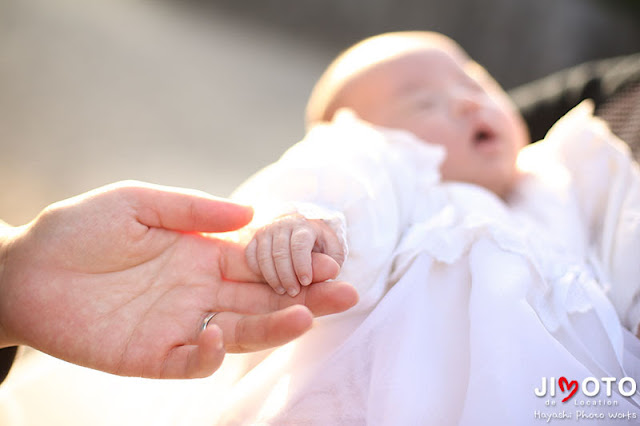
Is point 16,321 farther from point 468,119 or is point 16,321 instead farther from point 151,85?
point 151,85

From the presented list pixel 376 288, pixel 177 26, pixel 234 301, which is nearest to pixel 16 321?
pixel 234 301

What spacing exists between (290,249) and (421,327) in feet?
0.56

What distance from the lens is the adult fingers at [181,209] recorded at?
53 cm

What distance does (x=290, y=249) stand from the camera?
19.5 inches

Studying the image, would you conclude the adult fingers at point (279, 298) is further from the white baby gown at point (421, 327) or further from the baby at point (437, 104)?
the baby at point (437, 104)

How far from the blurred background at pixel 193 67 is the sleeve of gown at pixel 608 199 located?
80 cm

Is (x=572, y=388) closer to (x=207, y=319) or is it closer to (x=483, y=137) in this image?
(x=207, y=319)

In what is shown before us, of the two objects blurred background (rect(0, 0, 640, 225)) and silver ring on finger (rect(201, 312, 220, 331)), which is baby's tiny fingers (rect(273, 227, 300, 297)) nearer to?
silver ring on finger (rect(201, 312, 220, 331))

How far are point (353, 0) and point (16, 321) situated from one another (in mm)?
1939

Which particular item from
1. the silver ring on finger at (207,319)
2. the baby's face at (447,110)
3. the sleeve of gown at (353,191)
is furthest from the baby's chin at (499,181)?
the silver ring on finger at (207,319)

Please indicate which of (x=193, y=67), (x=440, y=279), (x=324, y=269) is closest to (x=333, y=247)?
(x=324, y=269)

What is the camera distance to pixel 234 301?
53 cm

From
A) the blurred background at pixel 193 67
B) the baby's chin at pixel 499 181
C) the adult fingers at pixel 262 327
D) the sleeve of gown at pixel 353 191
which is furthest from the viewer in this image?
the blurred background at pixel 193 67

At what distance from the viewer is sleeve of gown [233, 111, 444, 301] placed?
572 mm
